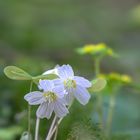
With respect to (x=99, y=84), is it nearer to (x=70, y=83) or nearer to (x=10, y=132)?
(x=70, y=83)

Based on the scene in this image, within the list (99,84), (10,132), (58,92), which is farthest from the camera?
(10,132)

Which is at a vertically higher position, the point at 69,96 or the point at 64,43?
the point at 64,43

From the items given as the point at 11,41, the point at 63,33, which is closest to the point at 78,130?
the point at 11,41

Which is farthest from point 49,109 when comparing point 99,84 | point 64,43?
point 64,43

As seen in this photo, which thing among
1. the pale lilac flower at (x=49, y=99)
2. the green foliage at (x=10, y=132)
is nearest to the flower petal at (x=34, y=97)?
the pale lilac flower at (x=49, y=99)

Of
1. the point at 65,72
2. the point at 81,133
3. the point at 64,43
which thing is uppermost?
the point at 64,43

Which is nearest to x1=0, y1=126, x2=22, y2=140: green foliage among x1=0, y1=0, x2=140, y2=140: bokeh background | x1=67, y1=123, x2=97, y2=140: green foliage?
x1=0, y1=0, x2=140, y2=140: bokeh background

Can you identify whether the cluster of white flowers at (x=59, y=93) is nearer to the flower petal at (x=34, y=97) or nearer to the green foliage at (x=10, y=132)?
the flower petal at (x=34, y=97)

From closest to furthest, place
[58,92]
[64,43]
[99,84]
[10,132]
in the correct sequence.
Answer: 1. [58,92]
2. [99,84]
3. [10,132]
4. [64,43]
